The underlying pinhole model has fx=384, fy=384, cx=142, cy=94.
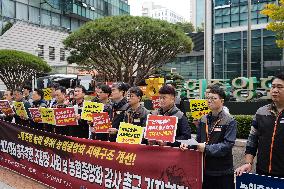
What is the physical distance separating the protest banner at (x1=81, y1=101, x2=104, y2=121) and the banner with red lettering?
83 centimetres

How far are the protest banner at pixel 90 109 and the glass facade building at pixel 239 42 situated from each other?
32.3 meters

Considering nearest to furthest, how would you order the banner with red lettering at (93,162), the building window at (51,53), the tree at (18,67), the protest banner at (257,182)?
the protest banner at (257,182)
the banner with red lettering at (93,162)
the tree at (18,67)
the building window at (51,53)

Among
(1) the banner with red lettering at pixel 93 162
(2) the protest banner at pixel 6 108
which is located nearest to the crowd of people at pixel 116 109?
(2) the protest banner at pixel 6 108

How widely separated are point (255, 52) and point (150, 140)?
1462 inches

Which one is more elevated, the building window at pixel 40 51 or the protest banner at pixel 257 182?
the building window at pixel 40 51

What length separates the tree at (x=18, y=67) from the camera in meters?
29.7

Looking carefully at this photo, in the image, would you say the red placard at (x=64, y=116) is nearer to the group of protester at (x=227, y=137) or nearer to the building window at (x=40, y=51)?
the group of protester at (x=227, y=137)

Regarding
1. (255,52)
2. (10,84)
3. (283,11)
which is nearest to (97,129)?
(283,11)

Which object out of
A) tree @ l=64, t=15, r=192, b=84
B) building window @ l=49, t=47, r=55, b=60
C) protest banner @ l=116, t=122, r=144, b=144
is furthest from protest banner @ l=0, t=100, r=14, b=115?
building window @ l=49, t=47, r=55, b=60

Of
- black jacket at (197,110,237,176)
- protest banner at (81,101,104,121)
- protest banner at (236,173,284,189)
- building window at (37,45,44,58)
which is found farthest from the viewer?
building window at (37,45,44,58)

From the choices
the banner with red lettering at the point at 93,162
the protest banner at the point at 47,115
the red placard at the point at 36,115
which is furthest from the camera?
the red placard at the point at 36,115

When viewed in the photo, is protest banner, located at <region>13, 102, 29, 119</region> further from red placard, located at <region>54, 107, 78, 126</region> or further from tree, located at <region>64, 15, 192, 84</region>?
tree, located at <region>64, 15, 192, 84</region>

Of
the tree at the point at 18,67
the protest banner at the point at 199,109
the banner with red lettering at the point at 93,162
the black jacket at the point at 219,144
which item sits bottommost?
the banner with red lettering at the point at 93,162

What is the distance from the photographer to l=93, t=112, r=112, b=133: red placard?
6.18 m
